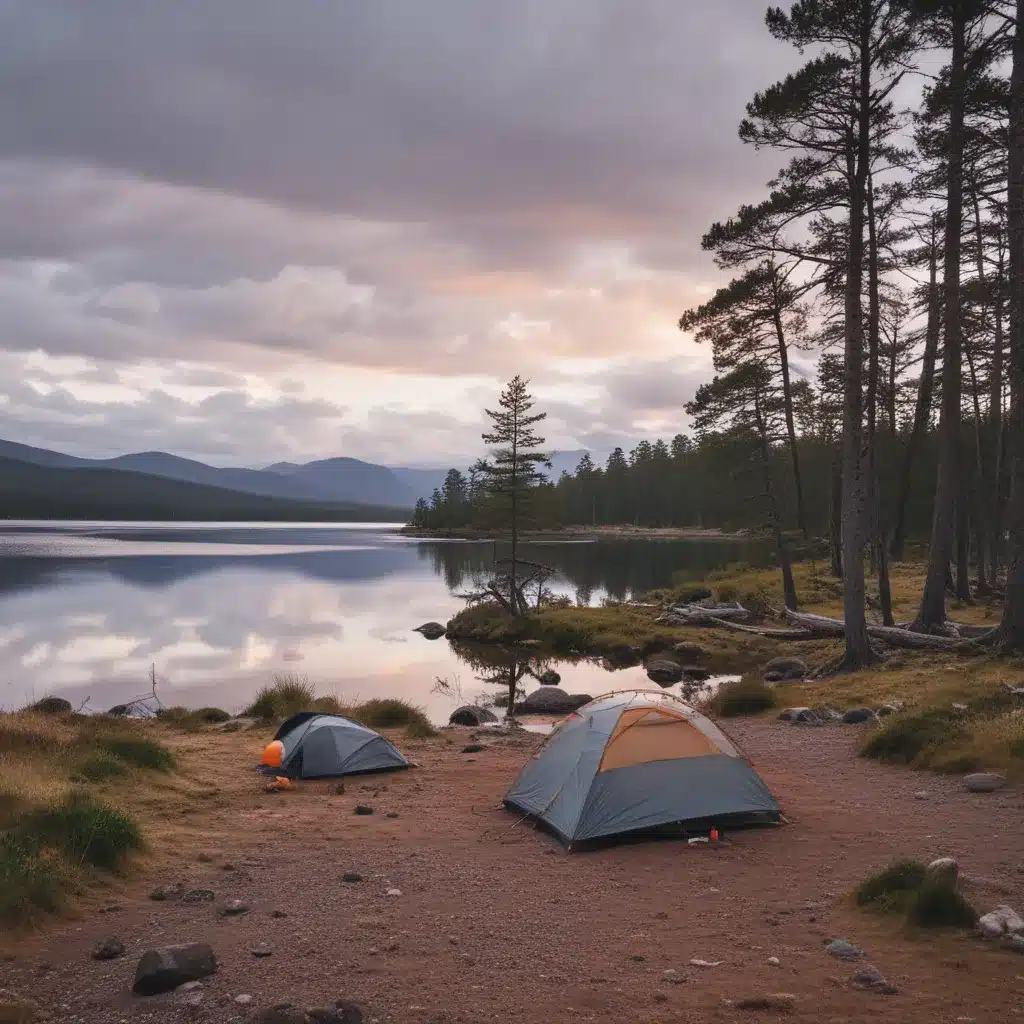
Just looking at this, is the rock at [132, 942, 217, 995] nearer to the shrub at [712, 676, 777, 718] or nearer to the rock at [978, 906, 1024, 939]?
the rock at [978, 906, 1024, 939]

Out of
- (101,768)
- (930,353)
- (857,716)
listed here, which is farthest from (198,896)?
(930,353)

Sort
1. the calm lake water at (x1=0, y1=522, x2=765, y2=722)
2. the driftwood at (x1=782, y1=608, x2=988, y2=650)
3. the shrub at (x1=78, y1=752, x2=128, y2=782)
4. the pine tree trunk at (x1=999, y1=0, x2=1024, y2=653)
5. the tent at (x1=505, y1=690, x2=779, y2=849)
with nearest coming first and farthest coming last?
1. the tent at (x1=505, y1=690, x2=779, y2=849)
2. the shrub at (x1=78, y1=752, x2=128, y2=782)
3. the pine tree trunk at (x1=999, y1=0, x2=1024, y2=653)
4. the driftwood at (x1=782, y1=608, x2=988, y2=650)
5. the calm lake water at (x1=0, y1=522, x2=765, y2=722)

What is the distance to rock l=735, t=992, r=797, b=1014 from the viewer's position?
5.82m

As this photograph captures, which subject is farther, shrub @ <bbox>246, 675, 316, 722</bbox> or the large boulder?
the large boulder

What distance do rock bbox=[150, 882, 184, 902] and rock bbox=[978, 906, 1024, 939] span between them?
683cm

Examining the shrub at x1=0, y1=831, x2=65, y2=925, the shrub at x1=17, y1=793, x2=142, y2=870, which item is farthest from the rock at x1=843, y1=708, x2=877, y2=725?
the shrub at x1=0, y1=831, x2=65, y2=925

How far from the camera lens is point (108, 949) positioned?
6.86 meters

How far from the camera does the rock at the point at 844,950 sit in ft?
21.6

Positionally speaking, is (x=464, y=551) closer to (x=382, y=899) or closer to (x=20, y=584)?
(x=20, y=584)

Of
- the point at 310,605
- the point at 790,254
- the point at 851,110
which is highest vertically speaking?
the point at 851,110

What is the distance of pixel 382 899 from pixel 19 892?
119 inches

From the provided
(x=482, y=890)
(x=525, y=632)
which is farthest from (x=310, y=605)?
(x=482, y=890)

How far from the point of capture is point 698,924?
748 centimetres

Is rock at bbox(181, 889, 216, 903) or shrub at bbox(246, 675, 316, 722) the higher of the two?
rock at bbox(181, 889, 216, 903)
